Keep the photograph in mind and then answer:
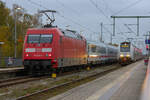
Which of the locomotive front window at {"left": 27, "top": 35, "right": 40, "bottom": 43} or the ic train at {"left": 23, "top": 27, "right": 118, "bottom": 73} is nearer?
the ic train at {"left": 23, "top": 27, "right": 118, "bottom": 73}

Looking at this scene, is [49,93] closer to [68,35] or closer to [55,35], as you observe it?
[55,35]

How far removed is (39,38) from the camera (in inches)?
682

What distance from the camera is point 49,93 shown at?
1052cm

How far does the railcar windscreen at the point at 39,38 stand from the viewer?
17062 millimetres

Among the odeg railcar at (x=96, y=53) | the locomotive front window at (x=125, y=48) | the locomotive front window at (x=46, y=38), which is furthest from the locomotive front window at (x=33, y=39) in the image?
the locomotive front window at (x=125, y=48)

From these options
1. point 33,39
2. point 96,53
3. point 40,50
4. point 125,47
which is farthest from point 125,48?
point 40,50

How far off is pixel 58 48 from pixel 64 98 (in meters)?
7.92

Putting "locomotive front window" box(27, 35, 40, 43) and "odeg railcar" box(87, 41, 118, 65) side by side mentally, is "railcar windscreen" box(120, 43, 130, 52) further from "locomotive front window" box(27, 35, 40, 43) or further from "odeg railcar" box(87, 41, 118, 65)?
"locomotive front window" box(27, 35, 40, 43)

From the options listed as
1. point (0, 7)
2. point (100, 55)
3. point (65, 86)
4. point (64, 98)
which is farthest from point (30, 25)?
point (64, 98)

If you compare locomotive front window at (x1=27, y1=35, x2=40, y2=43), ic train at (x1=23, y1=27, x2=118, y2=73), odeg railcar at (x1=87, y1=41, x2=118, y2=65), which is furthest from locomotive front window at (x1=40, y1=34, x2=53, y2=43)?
odeg railcar at (x1=87, y1=41, x2=118, y2=65)

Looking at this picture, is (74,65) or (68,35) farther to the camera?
(74,65)

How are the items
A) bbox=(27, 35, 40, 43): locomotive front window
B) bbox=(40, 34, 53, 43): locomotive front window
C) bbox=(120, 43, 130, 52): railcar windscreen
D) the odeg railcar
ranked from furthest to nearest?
bbox=(120, 43, 130, 52): railcar windscreen, the odeg railcar, bbox=(27, 35, 40, 43): locomotive front window, bbox=(40, 34, 53, 43): locomotive front window

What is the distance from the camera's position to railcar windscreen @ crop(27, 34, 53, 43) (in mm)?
17062

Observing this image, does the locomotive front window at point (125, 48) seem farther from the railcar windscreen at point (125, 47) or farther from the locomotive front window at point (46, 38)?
the locomotive front window at point (46, 38)
